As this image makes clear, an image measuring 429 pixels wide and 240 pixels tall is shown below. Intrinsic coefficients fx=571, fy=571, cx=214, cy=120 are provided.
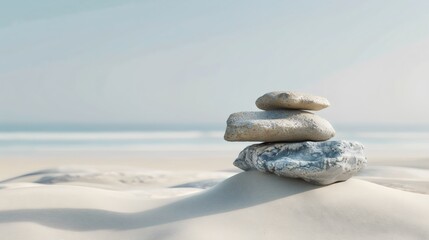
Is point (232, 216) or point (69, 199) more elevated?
point (69, 199)

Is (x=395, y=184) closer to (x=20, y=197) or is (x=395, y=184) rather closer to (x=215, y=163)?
(x=20, y=197)

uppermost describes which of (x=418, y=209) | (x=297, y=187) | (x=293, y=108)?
(x=293, y=108)

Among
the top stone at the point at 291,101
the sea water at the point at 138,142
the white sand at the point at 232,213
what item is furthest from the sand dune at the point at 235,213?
the sea water at the point at 138,142

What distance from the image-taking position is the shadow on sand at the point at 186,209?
5.14 m

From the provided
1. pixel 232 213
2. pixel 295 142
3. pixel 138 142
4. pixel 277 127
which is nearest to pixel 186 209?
pixel 232 213

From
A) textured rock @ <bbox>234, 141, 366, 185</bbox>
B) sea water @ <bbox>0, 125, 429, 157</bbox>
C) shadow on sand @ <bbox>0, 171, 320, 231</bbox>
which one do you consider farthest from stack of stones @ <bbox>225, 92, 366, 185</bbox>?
sea water @ <bbox>0, 125, 429, 157</bbox>

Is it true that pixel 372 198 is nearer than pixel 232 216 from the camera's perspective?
No

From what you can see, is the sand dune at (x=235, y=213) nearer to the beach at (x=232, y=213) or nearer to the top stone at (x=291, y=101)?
the beach at (x=232, y=213)

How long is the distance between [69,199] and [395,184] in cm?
481

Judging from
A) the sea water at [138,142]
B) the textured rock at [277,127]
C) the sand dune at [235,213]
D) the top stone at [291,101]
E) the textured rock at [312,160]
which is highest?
the sea water at [138,142]

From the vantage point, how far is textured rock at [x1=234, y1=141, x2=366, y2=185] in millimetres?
5418

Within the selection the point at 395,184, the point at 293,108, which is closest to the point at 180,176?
the point at 395,184

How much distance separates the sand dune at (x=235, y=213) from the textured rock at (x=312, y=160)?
144mm

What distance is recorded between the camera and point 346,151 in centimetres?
554
